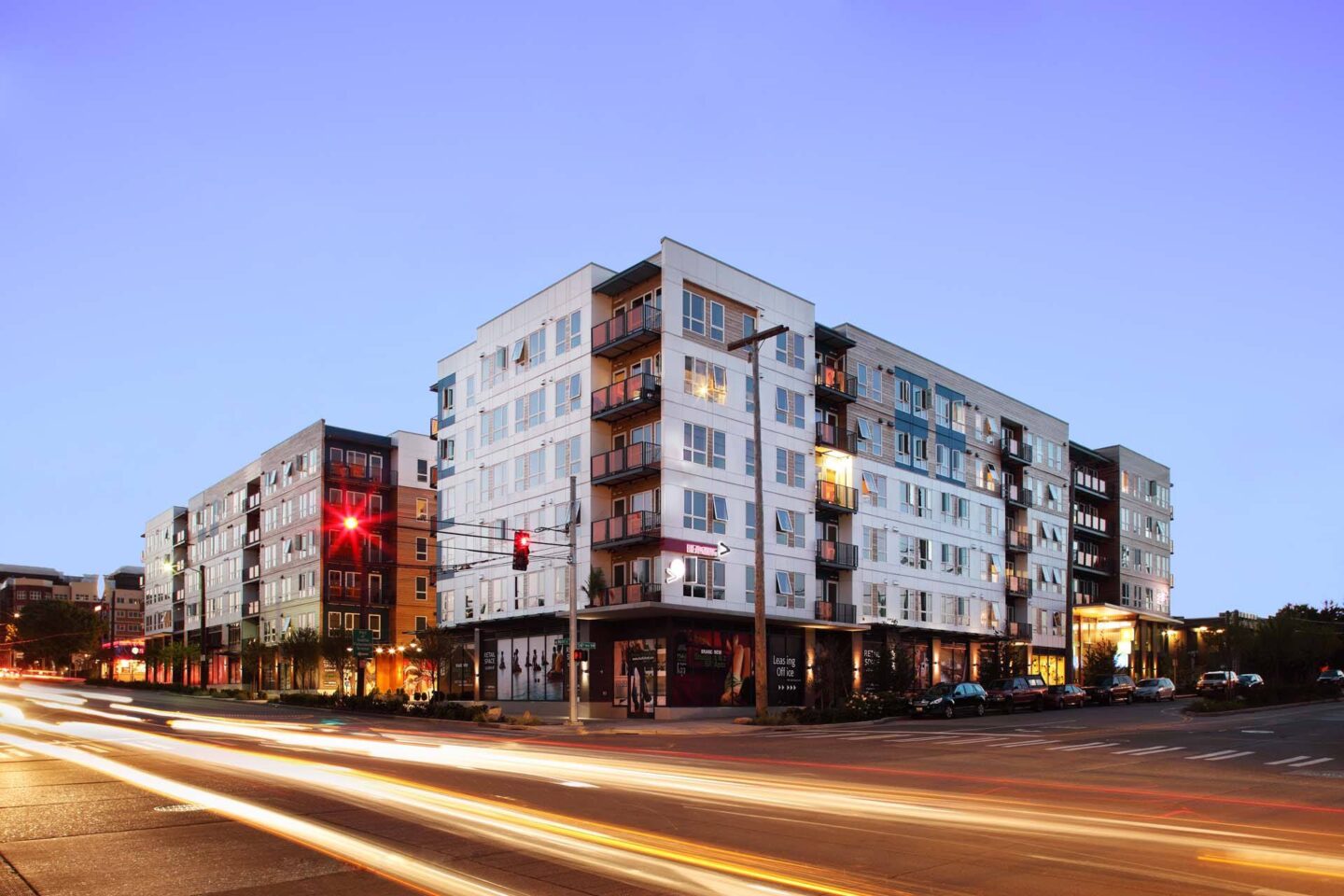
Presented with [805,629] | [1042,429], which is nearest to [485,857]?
[805,629]

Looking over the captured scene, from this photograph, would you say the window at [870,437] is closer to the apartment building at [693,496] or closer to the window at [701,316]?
the apartment building at [693,496]

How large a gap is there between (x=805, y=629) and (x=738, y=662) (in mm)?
6419

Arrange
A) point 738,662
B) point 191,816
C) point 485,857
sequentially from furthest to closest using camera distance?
point 738,662 < point 191,816 < point 485,857

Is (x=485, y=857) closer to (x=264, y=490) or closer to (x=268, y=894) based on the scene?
(x=268, y=894)

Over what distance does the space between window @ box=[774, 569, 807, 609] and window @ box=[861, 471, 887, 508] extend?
8243mm

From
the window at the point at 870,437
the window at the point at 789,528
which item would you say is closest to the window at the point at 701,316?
the window at the point at 789,528

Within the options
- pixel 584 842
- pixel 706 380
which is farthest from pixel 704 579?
pixel 584 842

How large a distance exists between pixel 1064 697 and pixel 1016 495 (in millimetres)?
20574

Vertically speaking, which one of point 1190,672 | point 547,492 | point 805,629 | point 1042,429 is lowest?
point 1190,672

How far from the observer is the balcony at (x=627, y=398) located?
159 feet

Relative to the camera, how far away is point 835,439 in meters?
58.7

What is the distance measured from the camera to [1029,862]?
10953 mm

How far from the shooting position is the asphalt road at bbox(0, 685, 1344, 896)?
1002 cm

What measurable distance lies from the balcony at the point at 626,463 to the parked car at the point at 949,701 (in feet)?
50.2
